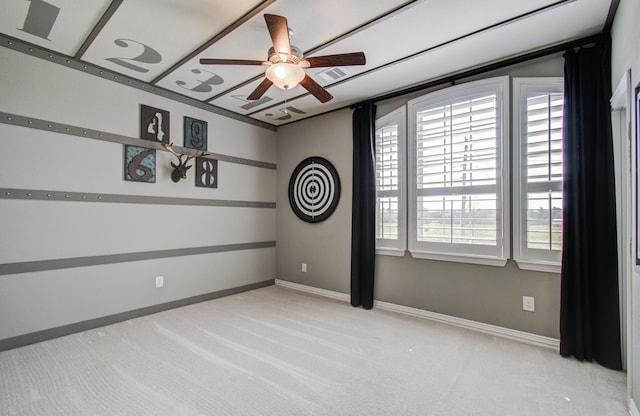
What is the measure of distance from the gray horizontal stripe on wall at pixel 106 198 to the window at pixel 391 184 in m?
2.04

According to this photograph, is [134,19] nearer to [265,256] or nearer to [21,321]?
[21,321]

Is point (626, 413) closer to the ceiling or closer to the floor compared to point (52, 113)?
closer to the floor

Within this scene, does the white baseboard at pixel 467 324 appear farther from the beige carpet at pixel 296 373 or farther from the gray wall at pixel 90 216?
the gray wall at pixel 90 216

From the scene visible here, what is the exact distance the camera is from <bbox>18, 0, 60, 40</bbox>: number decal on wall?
2.13 m

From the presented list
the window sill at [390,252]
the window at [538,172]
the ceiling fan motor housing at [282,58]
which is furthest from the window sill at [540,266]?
the ceiling fan motor housing at [282,58]

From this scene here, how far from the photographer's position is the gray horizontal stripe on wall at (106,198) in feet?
8.45

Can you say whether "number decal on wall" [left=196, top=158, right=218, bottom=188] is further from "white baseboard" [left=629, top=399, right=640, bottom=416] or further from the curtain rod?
"white baseboard" [left=629, top=399, right=640, bottom=416]

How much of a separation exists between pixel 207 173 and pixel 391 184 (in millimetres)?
2397

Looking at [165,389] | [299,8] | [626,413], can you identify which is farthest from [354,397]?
[299,8]

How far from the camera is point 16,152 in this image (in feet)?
8.41

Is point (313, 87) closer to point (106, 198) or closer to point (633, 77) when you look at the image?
point (633, 77)

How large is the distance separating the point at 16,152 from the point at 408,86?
12.6 ft

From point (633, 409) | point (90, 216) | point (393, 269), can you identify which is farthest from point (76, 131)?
point (633, 409)

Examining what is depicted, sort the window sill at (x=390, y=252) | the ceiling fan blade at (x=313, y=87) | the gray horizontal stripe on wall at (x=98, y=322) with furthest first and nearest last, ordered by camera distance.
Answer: the window sill at (x=390, y=252), the gray horizontal stripe on wall at (x=98, y=322), the ceiling fan blade at (x=313, y=87)
